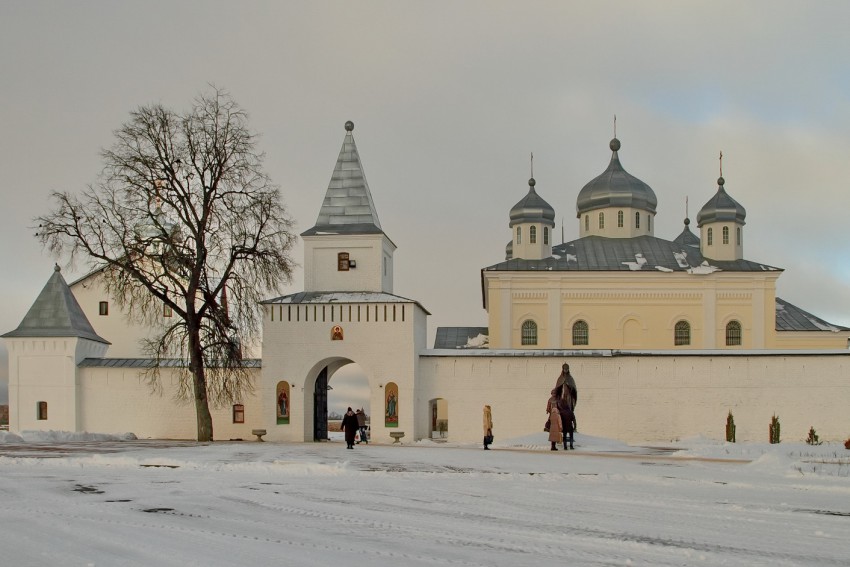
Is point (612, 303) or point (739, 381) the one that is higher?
point (612, 303)

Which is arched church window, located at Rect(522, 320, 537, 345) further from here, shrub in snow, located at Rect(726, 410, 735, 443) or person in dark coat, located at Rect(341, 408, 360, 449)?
person in dark coat, located at Rect(341, 408, 360, 449)

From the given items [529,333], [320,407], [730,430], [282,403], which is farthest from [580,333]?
[282,403]

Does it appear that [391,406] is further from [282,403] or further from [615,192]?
[615,192]

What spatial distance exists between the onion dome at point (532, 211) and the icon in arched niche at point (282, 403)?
639 inches

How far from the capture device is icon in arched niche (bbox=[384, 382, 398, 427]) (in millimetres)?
30469

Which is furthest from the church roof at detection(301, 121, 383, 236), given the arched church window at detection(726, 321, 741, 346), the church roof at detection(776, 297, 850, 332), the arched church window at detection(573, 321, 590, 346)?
the church roof at detection(776, 297, 850, 332)

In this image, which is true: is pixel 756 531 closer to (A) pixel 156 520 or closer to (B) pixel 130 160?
(A) pixel 156 520

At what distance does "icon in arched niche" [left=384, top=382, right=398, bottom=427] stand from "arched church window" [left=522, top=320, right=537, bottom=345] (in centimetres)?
1301

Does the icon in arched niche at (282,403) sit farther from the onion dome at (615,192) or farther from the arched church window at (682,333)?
the onion dome at (615,192)

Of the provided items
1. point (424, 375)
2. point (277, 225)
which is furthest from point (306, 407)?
point (277, 225)

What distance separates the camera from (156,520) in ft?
33.0

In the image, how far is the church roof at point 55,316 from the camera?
107 ft

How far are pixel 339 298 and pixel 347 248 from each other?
75.6 inches

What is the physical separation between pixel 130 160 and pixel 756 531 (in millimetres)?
21446
